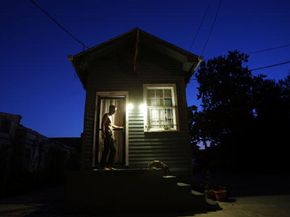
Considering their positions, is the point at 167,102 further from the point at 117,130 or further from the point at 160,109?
the point at 117,130

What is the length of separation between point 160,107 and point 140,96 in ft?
2.86

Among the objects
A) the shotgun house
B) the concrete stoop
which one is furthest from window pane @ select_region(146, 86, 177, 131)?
the concrete stoop

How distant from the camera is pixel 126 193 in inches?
195

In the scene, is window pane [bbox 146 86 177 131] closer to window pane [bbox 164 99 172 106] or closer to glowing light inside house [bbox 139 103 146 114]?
window pane [bbox 164 99 172 106]

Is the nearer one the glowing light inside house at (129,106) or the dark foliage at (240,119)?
the glowing light inside house at (129,106)

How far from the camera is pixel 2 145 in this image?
11.0 m

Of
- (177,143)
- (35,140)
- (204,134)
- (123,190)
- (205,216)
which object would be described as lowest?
(205,216)

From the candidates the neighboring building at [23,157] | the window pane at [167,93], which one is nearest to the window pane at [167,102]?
the window pane at [167,93]

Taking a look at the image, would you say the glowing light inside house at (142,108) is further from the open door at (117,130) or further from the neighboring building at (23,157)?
the neighboring building at (23,157)

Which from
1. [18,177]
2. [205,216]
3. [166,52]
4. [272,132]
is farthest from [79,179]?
[272,132]

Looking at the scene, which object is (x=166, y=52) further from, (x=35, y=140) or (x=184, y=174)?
(x=35, y=140)

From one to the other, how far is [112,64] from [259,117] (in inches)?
843

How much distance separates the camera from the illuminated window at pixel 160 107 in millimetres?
7039

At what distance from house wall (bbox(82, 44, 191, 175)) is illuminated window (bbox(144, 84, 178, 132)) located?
0.19 meters
